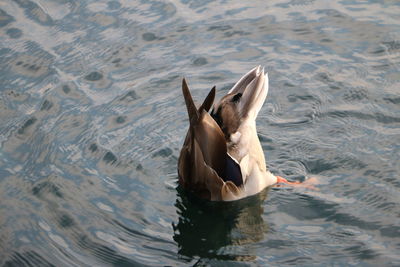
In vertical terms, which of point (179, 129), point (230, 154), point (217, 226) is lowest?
point (217, 226)

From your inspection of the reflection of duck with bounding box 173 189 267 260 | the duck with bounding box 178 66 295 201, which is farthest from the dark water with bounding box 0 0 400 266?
the duck with bounding box 178 66 295 201

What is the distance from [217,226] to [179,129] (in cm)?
134

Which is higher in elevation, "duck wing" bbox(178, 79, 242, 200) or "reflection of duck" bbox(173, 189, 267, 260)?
"duck wing" bbox(178, 79, 242, 200)

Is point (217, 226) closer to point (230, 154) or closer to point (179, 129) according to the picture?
point (230, 154)

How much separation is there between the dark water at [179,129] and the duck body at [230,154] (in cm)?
15

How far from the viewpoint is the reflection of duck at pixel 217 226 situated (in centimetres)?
538

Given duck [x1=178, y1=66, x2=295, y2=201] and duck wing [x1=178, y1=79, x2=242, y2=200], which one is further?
duck [x1=178, y1=66, x2=295, y2=201]

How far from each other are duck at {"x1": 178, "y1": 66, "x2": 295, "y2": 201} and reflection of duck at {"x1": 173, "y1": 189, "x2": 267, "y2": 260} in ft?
0.28

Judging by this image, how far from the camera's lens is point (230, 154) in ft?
18.9

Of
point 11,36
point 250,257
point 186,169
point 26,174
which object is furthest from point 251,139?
point 11,36

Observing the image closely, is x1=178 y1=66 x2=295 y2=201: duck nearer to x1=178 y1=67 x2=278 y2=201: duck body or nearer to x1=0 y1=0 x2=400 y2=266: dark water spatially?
x1=178 y1=67 x2=278 y2=201: duck body

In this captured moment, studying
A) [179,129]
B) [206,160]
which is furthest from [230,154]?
[179,129]

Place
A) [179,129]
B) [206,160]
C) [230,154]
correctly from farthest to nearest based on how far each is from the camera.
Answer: [179,129]
[230,154]
[206,160]

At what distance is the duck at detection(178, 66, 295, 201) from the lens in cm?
556
